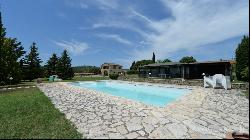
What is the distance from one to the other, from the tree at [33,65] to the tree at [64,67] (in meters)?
3.85

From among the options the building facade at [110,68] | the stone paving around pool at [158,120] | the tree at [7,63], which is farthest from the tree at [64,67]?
the stone paving around pool at [158,120]

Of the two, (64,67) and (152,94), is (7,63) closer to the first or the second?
(64,67)

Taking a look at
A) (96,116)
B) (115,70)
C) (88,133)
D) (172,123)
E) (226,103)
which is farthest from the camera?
(115,70)

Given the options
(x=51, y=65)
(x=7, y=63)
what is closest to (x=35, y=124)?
(x=7, y=63)

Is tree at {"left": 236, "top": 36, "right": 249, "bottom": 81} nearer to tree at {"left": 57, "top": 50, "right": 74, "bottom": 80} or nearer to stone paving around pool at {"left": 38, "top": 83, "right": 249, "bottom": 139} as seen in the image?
stone paving around pool at {"left": 38, "top": 83, "right": 249, "bottom": 139}

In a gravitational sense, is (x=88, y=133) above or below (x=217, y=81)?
below

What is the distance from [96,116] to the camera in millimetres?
8523

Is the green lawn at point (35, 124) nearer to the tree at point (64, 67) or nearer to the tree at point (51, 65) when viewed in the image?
the tree at point (64, 67)

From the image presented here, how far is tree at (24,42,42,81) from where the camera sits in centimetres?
3844

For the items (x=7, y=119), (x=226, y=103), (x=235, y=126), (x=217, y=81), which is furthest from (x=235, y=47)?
(x=7, y=119)

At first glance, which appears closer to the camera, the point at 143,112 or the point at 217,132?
the point at 217,132

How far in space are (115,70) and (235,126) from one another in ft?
197

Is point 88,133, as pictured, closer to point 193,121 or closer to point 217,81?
point 193,121

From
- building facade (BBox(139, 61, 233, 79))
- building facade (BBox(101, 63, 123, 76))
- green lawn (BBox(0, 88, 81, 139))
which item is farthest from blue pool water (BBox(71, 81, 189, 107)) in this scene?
building facade (BBox(101, 63, 123, 76))
